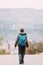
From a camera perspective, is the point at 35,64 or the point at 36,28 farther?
the point at 36,28

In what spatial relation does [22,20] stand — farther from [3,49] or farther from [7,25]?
[3,49]

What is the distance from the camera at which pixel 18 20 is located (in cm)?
771

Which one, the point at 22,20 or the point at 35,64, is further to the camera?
the point at 22,20

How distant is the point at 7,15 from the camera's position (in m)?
7.72

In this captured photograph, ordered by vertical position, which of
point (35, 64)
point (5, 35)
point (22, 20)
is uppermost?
point (22, 20)
